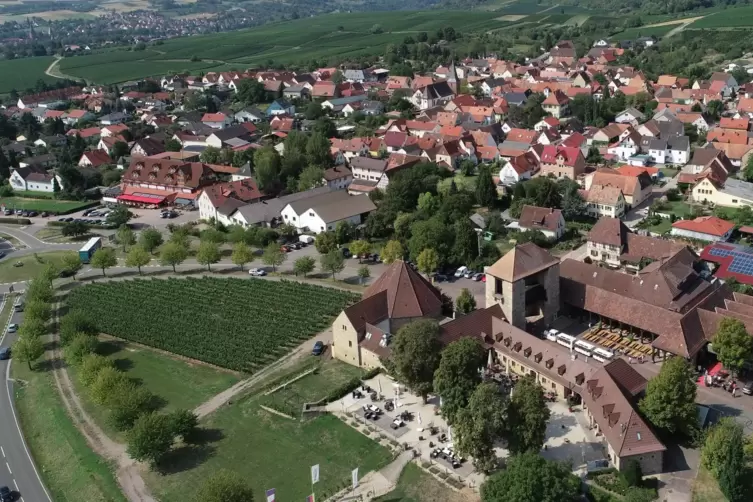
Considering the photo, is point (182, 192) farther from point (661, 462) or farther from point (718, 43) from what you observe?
point (718, 43)

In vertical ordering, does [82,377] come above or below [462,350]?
below

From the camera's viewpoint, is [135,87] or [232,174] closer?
[232,174]

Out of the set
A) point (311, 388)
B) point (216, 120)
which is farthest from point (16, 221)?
point (311, 388)

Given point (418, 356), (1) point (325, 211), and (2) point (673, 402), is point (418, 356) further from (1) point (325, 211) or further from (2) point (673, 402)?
(1) point (325, 211)

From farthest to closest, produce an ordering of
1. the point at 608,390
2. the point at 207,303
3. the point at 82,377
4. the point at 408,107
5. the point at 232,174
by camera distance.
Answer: the point at 408,107, the point at 232,174, the point at 207,303, the point at 82,377, the point at 608,390

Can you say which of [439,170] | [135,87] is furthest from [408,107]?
[135,87]
